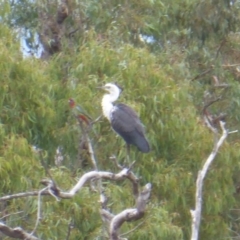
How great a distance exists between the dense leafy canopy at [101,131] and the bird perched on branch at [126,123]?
40cm

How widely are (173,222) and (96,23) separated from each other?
244cm

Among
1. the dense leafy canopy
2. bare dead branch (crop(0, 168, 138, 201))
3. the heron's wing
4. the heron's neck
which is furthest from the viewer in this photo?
the heron's neck

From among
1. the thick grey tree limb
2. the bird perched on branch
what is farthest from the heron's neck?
the thick grey tree limb

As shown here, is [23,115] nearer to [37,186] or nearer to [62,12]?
[37,186]

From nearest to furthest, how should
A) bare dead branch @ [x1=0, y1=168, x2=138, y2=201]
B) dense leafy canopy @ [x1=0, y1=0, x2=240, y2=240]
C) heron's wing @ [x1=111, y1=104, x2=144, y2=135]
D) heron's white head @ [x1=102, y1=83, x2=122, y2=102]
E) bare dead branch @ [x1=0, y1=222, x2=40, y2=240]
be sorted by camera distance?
bare dead branch @ [x1=0, y1=168, x2=138, y2=201] → bare dead branch @ [x1=0, y1=222, x2=40, y2=240] → dense leafy canopy @ [x1=0, y1=0, x2=240, y2=240] → heron's wing @ [x1=111, y1=104, x2=144, y2=135] → heron's white head @ [x1=102, y1=83, x2=122, y2=102]

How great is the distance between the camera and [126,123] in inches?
295

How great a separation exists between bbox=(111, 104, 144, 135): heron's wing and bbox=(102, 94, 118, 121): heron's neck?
0.26 feet

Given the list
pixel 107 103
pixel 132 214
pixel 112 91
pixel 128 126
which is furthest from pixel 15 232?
pixel 112 91

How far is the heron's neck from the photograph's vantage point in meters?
7.68

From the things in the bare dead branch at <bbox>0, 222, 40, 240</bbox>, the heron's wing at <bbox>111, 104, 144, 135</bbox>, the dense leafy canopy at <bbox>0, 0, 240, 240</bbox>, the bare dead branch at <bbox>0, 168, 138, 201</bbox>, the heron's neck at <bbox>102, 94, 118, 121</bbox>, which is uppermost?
the bare dead branch at <bbox>0, 168, 138, 201</bbox>

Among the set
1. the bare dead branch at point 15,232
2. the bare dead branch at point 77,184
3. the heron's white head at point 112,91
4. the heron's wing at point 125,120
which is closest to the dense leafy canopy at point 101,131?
the heron's white head at point 112,91

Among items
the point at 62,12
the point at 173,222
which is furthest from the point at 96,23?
the point at 173,222

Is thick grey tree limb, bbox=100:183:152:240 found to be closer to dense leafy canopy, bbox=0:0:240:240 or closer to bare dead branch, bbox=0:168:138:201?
bare dead branch, bbox=0:168:138:201

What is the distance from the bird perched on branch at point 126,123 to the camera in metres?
7.42
